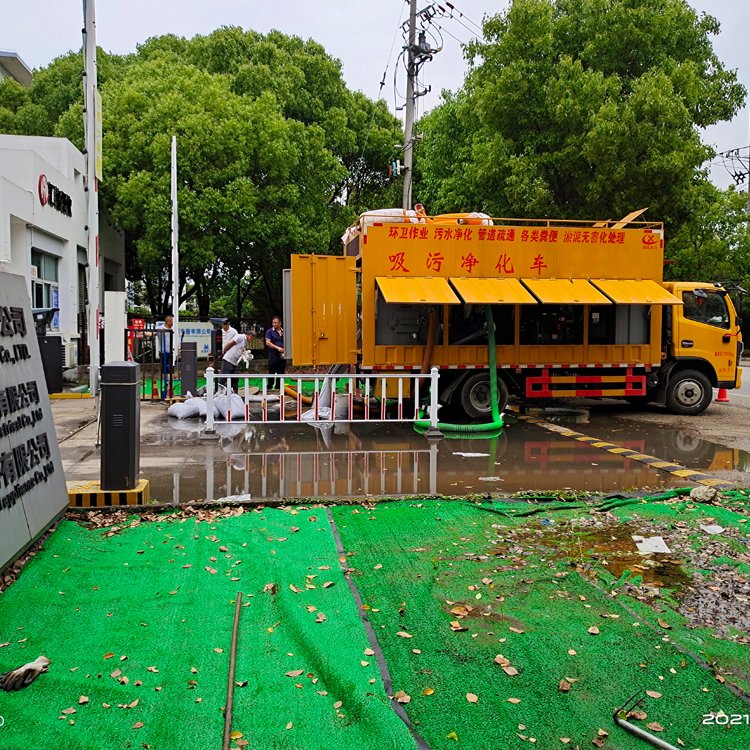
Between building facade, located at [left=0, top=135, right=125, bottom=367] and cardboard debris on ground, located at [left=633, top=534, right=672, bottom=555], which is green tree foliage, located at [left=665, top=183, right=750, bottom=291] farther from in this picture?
building facade, located at [left=0, top=135, right=125, bottom=367]

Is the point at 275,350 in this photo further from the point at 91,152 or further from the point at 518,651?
the point at 518,651

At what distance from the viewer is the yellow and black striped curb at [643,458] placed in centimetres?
773

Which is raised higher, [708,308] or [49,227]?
[49,227]

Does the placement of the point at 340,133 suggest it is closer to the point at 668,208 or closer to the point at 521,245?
the point at 668,208

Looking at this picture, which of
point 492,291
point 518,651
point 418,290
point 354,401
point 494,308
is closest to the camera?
point 518,651

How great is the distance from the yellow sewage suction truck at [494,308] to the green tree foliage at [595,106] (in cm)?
488

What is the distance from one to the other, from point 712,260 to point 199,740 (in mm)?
24927

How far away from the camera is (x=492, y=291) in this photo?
450 inches

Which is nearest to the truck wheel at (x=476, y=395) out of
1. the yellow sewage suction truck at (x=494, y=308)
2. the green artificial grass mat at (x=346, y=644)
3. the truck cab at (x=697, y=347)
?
the yellow sewage suction truck at (x=494, y=308)

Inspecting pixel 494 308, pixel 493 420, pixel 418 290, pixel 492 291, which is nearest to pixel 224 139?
pixel 494 308

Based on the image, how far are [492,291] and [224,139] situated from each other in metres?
15.5

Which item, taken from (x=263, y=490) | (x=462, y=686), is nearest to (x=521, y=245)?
(x=263, y=490)

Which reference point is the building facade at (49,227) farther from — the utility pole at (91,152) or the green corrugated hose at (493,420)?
the green corrugated hose at (493,420)

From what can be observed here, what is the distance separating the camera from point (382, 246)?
11688 millimetres
